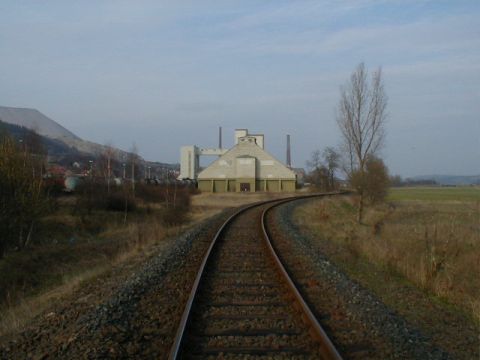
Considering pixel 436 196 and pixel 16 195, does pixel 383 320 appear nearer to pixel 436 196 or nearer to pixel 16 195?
pixel 16 195

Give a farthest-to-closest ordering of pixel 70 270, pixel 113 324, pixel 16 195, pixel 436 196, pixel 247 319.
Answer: pixel 436 196, pixel 16 195, pixel 70 270, pixel 247 319, pixel 113 324

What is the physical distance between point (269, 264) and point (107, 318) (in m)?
5.65

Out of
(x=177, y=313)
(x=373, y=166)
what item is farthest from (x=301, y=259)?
(x=373, y=166)

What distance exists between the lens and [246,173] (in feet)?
273

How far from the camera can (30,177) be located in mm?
24625

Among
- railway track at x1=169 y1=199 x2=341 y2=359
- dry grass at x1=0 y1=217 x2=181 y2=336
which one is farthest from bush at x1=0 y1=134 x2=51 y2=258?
railway track at x1=169 y1=199 x2=341 y2=359

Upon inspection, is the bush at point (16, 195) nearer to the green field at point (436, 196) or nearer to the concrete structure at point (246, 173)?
the green field at point (436, 196)

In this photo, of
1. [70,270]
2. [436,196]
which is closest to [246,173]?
[436,196]

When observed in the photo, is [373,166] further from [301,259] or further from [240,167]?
[240,167]

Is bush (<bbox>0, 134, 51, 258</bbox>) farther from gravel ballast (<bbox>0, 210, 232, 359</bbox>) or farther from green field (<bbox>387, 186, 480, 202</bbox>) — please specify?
green field (<bbox>387, 186, 480, 202</bbox>)

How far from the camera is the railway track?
5.71m

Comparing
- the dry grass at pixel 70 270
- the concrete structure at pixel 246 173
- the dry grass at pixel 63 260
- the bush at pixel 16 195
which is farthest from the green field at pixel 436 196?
the bush at pixel 16 195

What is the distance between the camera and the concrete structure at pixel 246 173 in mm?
83500

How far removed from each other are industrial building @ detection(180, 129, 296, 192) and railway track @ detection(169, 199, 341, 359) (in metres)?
71.6
